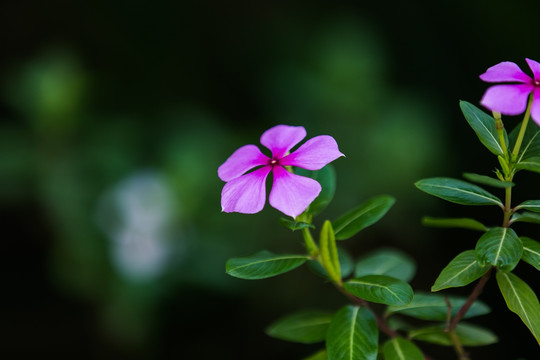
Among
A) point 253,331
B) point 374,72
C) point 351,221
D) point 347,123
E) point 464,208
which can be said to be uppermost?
point 374,72

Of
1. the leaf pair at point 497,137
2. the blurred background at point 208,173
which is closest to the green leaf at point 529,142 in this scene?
the leaf pair at point 497,137

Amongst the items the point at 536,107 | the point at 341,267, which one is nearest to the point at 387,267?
the point at 341,267

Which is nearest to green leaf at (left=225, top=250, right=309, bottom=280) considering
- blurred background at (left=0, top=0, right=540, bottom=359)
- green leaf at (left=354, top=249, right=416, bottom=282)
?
green leaf at (left=354, top=249, right=416, bottom=282)

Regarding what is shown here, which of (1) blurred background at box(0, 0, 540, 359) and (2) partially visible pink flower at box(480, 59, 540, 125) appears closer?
(2) partially visible pink flower at box(480, 59, 540, 125)

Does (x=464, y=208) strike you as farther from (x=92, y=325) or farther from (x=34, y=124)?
(x=34, y=124)

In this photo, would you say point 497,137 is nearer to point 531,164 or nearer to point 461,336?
point 531,164

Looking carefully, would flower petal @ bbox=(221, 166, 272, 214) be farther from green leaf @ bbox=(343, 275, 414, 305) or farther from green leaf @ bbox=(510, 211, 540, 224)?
green leaf @ bbox=(510, 211, 540, 224)

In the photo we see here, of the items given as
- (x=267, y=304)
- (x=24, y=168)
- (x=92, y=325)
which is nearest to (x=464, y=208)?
(x=267, y=304)
